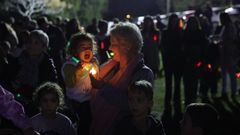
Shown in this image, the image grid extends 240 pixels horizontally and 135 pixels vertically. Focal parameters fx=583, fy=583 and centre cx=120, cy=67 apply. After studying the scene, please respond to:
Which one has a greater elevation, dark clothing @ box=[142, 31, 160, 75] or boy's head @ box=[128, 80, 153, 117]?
boy's head @ box=[128, 80, 153, 117]

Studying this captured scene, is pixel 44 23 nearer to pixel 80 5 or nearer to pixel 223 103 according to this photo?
pixel 223 103

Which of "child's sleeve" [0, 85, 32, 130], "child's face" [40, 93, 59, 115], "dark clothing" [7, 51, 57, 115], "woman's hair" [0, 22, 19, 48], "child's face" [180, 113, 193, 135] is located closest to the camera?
"child's sleeve" [0, 85, 32, 130]

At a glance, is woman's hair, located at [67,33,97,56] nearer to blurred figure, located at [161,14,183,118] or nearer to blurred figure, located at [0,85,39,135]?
blurred figure, located at [0,85,39,135]

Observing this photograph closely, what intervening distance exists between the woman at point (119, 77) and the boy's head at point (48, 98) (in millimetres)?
373

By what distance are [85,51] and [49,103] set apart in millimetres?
1052

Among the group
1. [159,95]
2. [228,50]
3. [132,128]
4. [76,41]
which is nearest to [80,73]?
[76,41]

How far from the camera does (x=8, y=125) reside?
17.8 feet

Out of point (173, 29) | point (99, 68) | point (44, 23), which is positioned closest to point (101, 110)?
point (99, 68)

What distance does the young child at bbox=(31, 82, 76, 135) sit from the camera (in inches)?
214

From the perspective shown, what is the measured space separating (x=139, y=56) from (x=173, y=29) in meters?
6.16

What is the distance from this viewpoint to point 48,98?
5605 mm

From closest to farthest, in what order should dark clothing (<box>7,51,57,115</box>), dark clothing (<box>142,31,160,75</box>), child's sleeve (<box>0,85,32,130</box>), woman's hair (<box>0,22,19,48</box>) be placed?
child's sleeve (<box>0,85,32,130</box>), dark clothing (<box>7,51,57,115</box>), woman's hair (<box>0,22,19,48</box>), dark clothing (<box>142,31,160,75</box>)

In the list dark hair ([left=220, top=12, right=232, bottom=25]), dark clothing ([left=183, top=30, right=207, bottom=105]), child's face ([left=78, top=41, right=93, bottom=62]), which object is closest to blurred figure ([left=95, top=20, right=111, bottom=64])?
dark clothing ([left=183, top=30, right=207, bottom=105])

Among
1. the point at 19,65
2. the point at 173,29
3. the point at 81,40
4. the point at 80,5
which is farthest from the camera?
the point at 80,5
